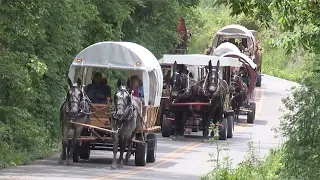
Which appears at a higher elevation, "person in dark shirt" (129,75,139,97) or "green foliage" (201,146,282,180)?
"person in dark shirt" (129,75,139,97)

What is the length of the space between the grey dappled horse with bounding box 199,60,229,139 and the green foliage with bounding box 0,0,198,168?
4209 millimetres

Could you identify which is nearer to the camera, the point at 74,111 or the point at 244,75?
the point at 74,111

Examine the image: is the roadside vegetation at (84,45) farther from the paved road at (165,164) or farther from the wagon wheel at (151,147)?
the wagon wheel at (151,147)

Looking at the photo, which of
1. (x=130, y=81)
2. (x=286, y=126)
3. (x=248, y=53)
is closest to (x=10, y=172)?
(x=130, y=81)

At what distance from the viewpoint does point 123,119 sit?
24.1 m

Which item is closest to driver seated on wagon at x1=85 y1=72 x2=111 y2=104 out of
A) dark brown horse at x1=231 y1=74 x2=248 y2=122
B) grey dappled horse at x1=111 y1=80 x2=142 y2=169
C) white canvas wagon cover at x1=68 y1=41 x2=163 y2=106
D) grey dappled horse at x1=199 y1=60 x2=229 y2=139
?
white canvas wagon cover at x1=68 y1=41 x2=163 y2=106

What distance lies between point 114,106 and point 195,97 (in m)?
9.70

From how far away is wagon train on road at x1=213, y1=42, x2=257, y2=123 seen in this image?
40500 mm

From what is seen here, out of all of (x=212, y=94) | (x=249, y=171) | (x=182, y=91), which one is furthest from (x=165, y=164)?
(x=182, y=91)

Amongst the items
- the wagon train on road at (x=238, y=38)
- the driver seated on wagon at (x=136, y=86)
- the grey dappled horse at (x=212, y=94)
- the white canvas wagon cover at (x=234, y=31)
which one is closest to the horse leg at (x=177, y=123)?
the grey dappled horse at (x=212, y=94)

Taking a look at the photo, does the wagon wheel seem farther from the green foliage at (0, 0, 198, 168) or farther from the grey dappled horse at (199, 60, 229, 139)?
the grey dappled horse at (199, 60, 229, 139)

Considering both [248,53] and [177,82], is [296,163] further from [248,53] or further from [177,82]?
[248,53]

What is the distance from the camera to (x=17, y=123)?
1096 inches

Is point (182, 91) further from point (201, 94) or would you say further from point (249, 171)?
point (249, 171)
